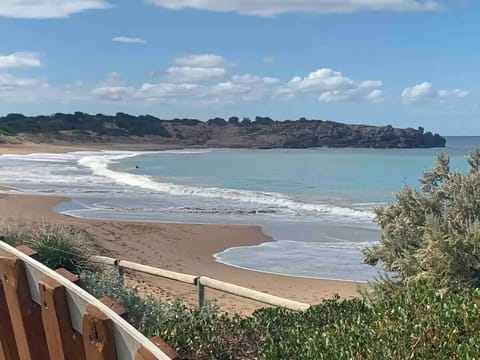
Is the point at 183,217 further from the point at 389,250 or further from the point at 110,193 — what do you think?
the point at 389,250

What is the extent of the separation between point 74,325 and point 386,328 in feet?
4.32

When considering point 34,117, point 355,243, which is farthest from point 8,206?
point 34,117

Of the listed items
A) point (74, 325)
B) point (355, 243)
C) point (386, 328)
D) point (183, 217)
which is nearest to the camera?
point (74, 325)

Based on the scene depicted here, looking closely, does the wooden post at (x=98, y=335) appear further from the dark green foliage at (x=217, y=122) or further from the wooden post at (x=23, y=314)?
the dark green foliage at (x=217, y=122)

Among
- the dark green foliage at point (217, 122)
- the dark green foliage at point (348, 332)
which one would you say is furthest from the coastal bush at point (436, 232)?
the dark green foliage at point (217, 122)

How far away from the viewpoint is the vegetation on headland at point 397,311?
2625 mm

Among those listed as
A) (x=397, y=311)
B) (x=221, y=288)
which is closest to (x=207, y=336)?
(x=397, y=311)

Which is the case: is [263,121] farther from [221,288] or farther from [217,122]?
[221,288]

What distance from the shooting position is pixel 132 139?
99.4 metres

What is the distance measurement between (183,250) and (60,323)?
12.3m

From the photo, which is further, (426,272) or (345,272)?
(345,272)

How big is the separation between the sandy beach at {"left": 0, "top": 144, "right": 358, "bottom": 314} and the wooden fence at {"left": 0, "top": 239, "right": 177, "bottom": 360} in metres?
5.79

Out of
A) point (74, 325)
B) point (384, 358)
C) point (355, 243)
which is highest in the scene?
point (74, 325)

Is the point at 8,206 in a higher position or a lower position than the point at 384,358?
lower
